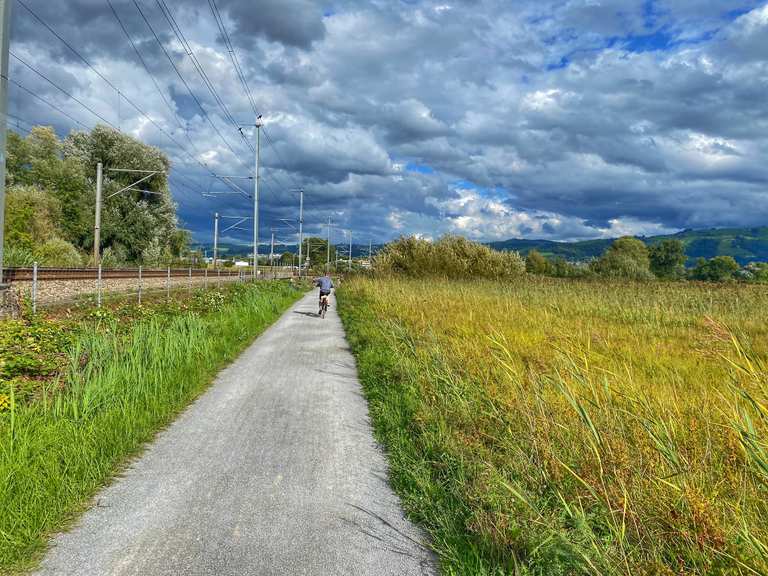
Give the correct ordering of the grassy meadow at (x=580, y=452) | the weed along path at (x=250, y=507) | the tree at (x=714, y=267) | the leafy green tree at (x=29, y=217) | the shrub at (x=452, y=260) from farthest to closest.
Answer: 1. the tree at (x=714, y=267)
2. the leafy green tree at (x=29, y=217)
3. the shrub at (x=452, y=260)
4. the weed along path at (x=250, y=507)
5. the grassy meadow at (x=580, y=452)

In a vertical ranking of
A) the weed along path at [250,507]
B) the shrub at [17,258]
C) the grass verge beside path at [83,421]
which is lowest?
the weed along path at [250,507]

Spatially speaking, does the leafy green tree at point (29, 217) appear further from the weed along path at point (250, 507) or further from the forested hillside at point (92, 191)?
the weed along path at point (250, 507)

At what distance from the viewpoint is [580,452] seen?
12.5 ft

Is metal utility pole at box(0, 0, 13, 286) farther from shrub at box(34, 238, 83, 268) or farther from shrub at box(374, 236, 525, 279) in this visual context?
shrub at box(34, 238, 83, 268)

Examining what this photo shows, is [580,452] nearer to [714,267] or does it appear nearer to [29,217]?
[29,217]

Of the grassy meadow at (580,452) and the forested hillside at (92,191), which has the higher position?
the forested hillside at (92,191)

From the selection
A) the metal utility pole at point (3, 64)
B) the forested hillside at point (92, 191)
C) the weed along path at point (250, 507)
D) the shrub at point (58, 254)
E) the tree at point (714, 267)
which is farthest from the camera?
the tree at point (714, 267)

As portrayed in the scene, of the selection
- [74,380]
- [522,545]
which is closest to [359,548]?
[522,545]

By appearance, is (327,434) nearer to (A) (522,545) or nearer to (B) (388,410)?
(B) (388,410)

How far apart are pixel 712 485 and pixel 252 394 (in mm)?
5488

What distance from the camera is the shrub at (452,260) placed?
27.7 meters

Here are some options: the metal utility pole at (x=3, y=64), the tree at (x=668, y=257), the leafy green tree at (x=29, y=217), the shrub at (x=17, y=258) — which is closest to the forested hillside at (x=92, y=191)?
the leafy green tree at (x=29, y=217)

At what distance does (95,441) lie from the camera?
427cm

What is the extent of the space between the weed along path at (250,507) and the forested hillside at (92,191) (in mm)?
36054
